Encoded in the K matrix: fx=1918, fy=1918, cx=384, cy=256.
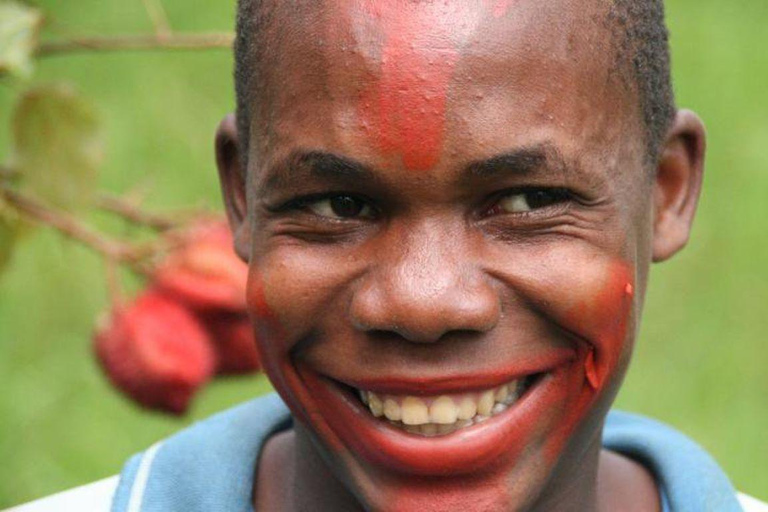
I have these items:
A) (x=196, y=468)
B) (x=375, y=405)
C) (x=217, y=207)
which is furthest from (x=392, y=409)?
(x=217, y=207)

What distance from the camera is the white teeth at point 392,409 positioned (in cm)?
250

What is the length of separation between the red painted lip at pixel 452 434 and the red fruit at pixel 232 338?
1.15 m

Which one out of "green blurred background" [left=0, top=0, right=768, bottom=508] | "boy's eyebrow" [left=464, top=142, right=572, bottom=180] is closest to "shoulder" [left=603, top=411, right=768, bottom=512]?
"boy's eyebrow" [left=464, top=142, right=572, bottom=180]

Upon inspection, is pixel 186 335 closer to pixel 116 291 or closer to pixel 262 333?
pixel 116 291

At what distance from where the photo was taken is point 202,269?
3.62 metres

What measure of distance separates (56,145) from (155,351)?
554mm

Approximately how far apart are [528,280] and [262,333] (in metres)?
0.39

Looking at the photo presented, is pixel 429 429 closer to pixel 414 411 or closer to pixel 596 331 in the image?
pixel 414 411

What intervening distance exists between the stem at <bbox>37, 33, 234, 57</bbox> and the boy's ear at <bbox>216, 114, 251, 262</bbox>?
209mm

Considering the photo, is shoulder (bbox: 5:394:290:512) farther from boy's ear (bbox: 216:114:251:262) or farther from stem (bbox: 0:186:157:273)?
stem (bbox: 0:186:157:273)

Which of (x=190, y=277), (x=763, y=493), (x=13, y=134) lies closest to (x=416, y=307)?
(x=13, y=134)

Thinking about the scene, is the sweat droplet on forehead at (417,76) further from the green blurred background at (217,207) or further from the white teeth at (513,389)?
the green blurred background at (217,207)

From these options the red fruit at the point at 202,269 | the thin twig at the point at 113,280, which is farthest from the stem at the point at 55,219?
the red fruit at the point at 202,269

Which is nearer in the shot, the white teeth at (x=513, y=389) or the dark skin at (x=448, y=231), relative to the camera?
the dark skin at (x=448, y=231)
